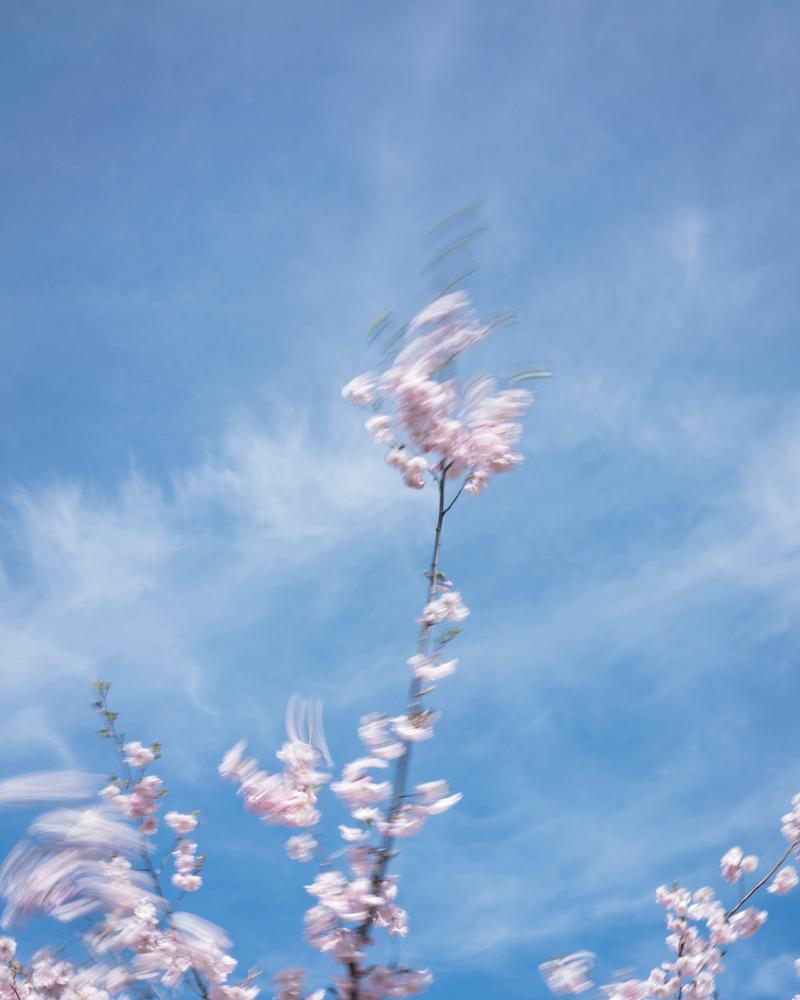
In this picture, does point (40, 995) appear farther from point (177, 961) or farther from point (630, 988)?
point (630, 988)

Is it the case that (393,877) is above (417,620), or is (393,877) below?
below

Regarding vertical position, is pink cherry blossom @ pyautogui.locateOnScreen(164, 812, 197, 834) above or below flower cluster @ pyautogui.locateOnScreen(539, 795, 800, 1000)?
above

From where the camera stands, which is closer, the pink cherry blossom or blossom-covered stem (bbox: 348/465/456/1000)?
blossom-covered stem (bbox: 348/465/456/1000)

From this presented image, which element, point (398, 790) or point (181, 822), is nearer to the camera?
point (398, 790)

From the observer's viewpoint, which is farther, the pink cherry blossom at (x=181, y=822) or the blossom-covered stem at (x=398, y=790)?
the pink cherry blossom at (x=181, y=822)

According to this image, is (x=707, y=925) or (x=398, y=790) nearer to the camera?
(x=398, y=790)

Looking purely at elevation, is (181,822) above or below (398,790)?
above

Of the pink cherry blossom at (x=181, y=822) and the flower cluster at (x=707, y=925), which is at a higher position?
the pink cherry blossom at (x=181, y=822)

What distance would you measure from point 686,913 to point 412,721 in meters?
7.55

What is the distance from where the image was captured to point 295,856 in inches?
149

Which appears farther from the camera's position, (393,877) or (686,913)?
(686,913)

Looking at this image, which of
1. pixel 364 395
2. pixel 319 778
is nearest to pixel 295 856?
pixel 319 778

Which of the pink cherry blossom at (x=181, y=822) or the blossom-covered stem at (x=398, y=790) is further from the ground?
the pink cherry blossom at (x=181, y=822)

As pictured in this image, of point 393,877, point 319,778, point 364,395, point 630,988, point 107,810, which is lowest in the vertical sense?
point 630,988
